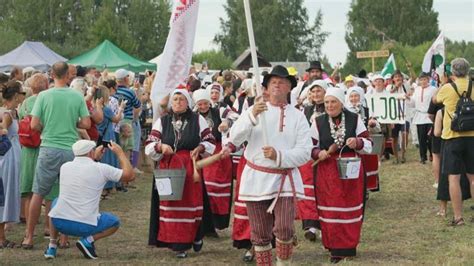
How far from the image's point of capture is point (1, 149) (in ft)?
29.5

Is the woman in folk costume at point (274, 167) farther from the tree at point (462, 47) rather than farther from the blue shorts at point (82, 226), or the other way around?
the tree at point (462, 47)

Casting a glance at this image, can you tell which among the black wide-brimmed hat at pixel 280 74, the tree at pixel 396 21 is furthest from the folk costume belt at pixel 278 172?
the tree at pixel 396 21

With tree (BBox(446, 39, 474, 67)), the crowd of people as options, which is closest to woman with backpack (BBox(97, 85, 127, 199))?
the crowd of people

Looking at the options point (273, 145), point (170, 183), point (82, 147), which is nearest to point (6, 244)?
point (82, 147)

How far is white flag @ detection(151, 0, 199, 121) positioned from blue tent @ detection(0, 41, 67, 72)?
846 inches

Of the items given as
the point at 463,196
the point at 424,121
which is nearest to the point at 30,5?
the point at 424,121

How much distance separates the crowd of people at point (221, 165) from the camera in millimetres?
7039

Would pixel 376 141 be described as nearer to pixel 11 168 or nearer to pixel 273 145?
pixel 273 145

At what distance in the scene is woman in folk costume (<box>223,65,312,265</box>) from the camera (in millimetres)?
6961

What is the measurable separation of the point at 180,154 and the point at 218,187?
159cm

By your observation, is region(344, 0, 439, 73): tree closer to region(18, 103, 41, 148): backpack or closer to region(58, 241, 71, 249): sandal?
region(18, 103, 41, 148): backpack

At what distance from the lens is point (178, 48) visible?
335 inches

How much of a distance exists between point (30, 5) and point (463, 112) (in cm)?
7277

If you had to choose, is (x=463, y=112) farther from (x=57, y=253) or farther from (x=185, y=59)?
(x=57, y=253)
